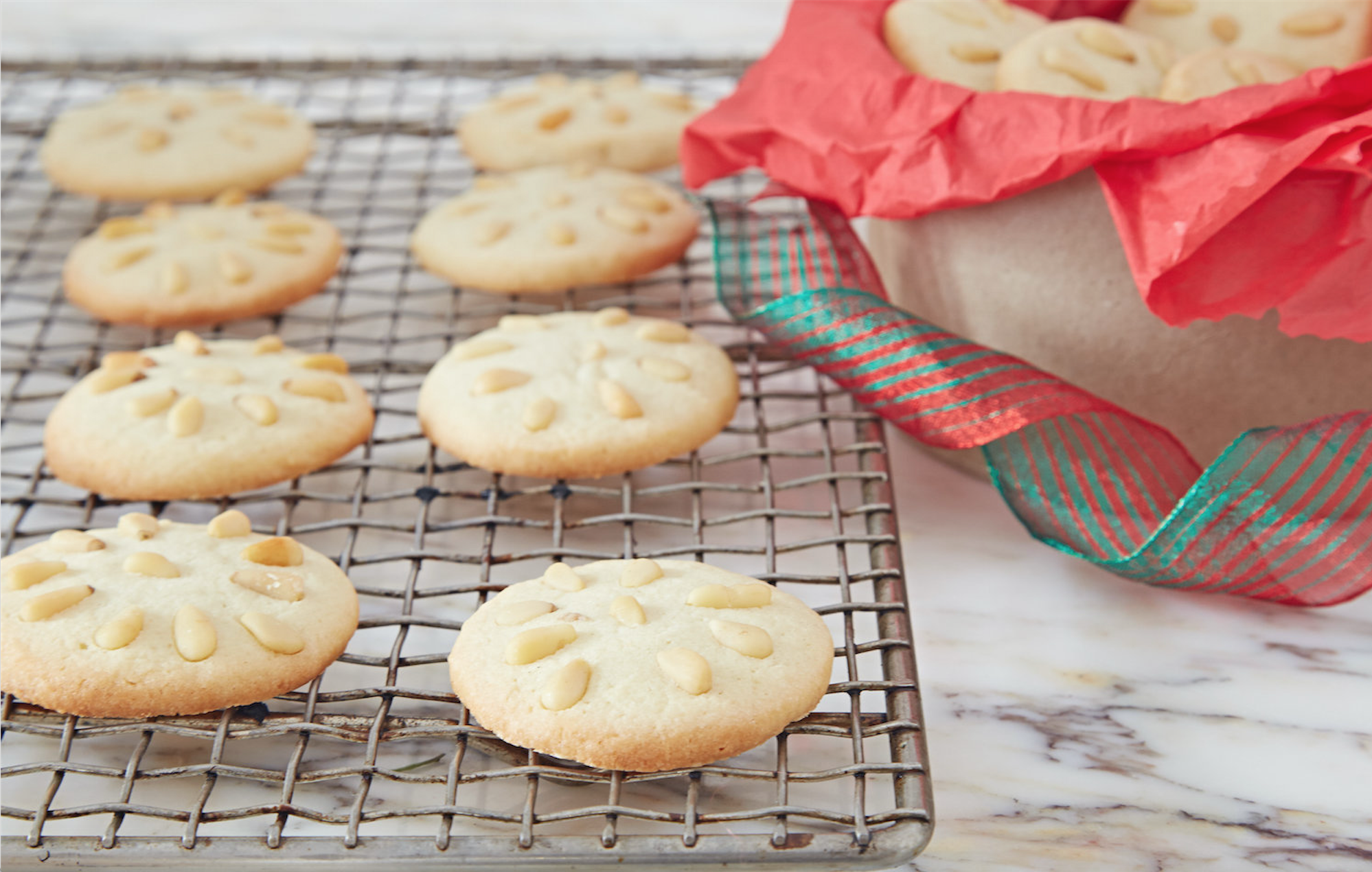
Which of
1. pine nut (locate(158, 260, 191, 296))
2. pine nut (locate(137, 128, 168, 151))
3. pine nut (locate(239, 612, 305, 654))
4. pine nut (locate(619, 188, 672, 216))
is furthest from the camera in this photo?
pine nut (locate(137, 128, 168, 151))

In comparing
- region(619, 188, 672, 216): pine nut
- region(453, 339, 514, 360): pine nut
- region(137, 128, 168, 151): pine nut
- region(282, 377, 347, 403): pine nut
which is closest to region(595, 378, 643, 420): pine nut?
region(453, 339, 514, 360): pine nut

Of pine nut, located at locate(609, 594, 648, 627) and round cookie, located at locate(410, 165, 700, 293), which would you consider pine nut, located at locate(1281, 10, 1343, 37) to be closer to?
round cookie, located at locate(410, 165, 700, 293)

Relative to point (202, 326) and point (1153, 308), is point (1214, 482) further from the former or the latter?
point (202, 326)

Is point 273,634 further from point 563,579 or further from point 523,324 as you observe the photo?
point 523,324

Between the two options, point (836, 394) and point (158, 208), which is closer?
Answer: point (836, 394)

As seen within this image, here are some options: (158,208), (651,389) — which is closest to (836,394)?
(651,389)
